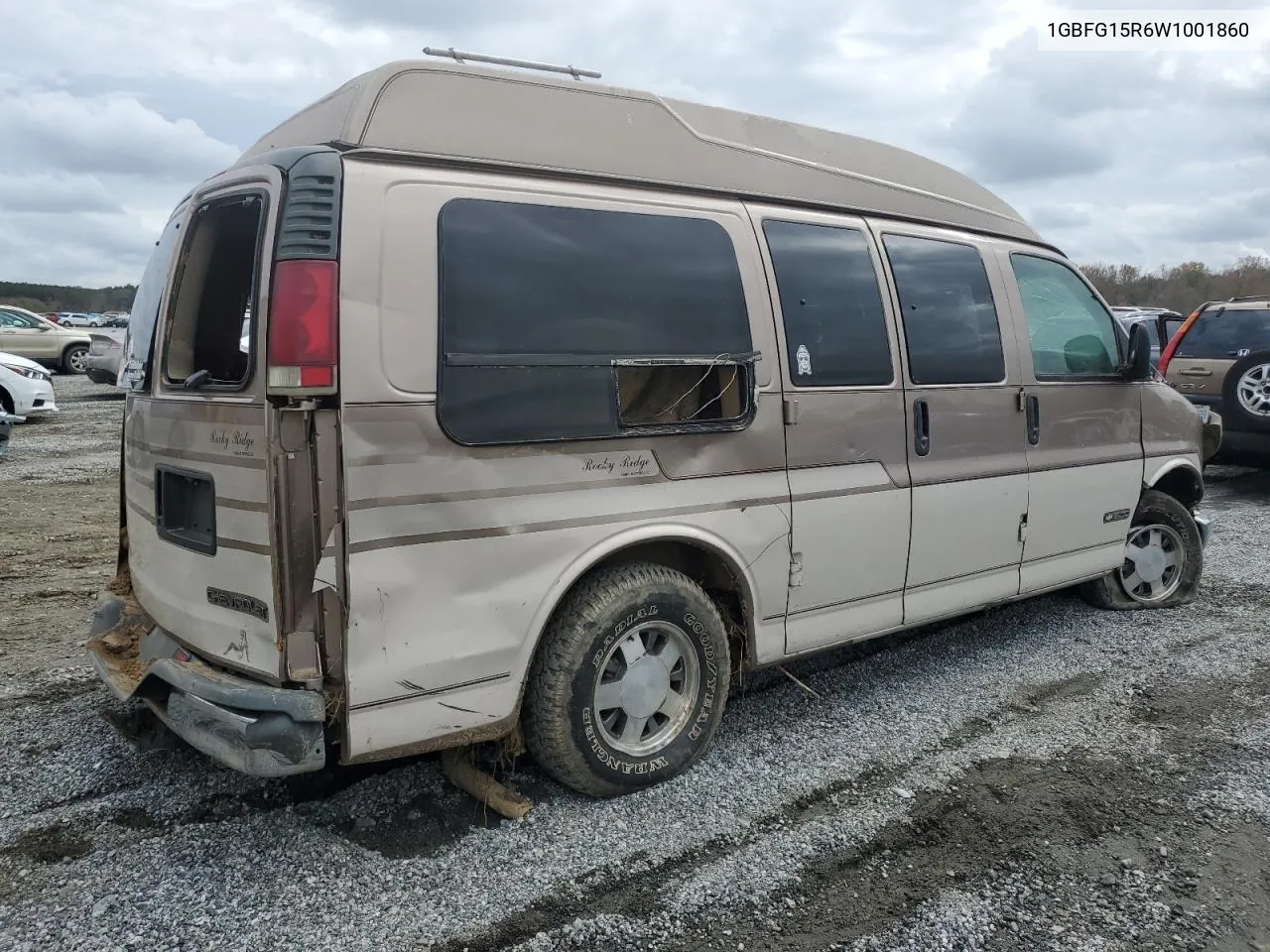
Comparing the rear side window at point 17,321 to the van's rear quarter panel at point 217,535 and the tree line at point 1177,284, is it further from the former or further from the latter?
the tree line at point 1177,284

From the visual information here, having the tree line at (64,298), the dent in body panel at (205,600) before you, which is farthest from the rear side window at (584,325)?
the tree line at (64,298)

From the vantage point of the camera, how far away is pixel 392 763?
146 inches

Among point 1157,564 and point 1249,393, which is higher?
point 1249,393

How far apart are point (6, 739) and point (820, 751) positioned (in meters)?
3.34

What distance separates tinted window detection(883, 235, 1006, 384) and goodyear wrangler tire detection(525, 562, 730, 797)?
1642mm

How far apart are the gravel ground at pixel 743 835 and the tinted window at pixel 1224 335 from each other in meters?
6.75

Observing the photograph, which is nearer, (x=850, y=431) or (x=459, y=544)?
(x=459, y=544)

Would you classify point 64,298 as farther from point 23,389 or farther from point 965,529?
point 965,529

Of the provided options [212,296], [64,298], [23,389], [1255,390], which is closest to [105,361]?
[23,389]

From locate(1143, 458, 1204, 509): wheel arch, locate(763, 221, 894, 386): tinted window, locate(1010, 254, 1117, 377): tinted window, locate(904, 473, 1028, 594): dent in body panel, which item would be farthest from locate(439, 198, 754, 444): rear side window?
locate(1143, 458, 1204, 509): wheel arch

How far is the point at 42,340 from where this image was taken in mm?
22453

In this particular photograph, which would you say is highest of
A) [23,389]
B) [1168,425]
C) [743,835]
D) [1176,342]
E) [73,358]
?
[73,358]

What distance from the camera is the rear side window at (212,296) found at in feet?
11.4

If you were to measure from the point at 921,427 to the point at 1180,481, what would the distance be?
2737 mm
